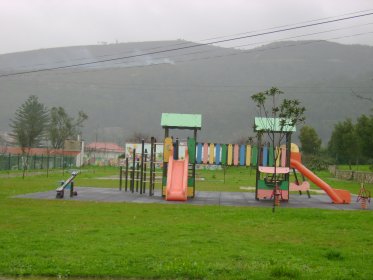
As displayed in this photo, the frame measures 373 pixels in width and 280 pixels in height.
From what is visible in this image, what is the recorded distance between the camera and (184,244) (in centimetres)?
1020

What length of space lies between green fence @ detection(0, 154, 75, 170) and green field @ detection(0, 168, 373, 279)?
36.0 metres

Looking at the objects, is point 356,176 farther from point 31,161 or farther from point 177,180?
point 31,161

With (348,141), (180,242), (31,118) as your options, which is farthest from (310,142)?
(180,242)

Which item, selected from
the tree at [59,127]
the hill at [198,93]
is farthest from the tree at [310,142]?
the hill at [198,93]

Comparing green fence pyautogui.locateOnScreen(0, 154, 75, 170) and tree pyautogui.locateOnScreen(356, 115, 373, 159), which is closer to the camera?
tree pyautogui.locateOnScreen(356, 115, 373, 159)

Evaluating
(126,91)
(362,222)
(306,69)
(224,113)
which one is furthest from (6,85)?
(362,222)

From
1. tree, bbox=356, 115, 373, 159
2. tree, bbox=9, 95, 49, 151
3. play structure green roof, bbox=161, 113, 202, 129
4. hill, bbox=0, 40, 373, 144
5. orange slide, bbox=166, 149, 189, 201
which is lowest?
orange slide, bbox=166, 149, 189, 201

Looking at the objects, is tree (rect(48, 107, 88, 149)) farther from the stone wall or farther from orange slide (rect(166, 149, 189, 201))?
orange slide (rect(166, 149, 189, 201))

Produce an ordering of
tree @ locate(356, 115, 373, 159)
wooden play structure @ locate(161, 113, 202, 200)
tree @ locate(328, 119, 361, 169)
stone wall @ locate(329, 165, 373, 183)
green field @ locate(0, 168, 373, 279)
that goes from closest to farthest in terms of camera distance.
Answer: green field @ locate(0, 168, 373, 279) → wooden play structure @ locate(161, 113, 202, 200) → stone wall @ locate(329, 165, 373, 183) → tree @ locate(356, 115, 373, 159) → tree @ locate(328, 119, 361, 169)

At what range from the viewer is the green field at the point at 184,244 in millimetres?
7906

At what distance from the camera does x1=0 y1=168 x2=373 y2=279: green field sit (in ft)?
25.9

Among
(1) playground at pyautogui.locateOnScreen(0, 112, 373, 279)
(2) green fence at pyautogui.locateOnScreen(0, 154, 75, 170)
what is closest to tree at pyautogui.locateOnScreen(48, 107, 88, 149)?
(2) green fence at pyautogui.locateOnScreen(0, 154, 75, 170)

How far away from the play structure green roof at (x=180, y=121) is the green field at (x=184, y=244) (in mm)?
9762

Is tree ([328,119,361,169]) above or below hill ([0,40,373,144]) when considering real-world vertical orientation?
below
